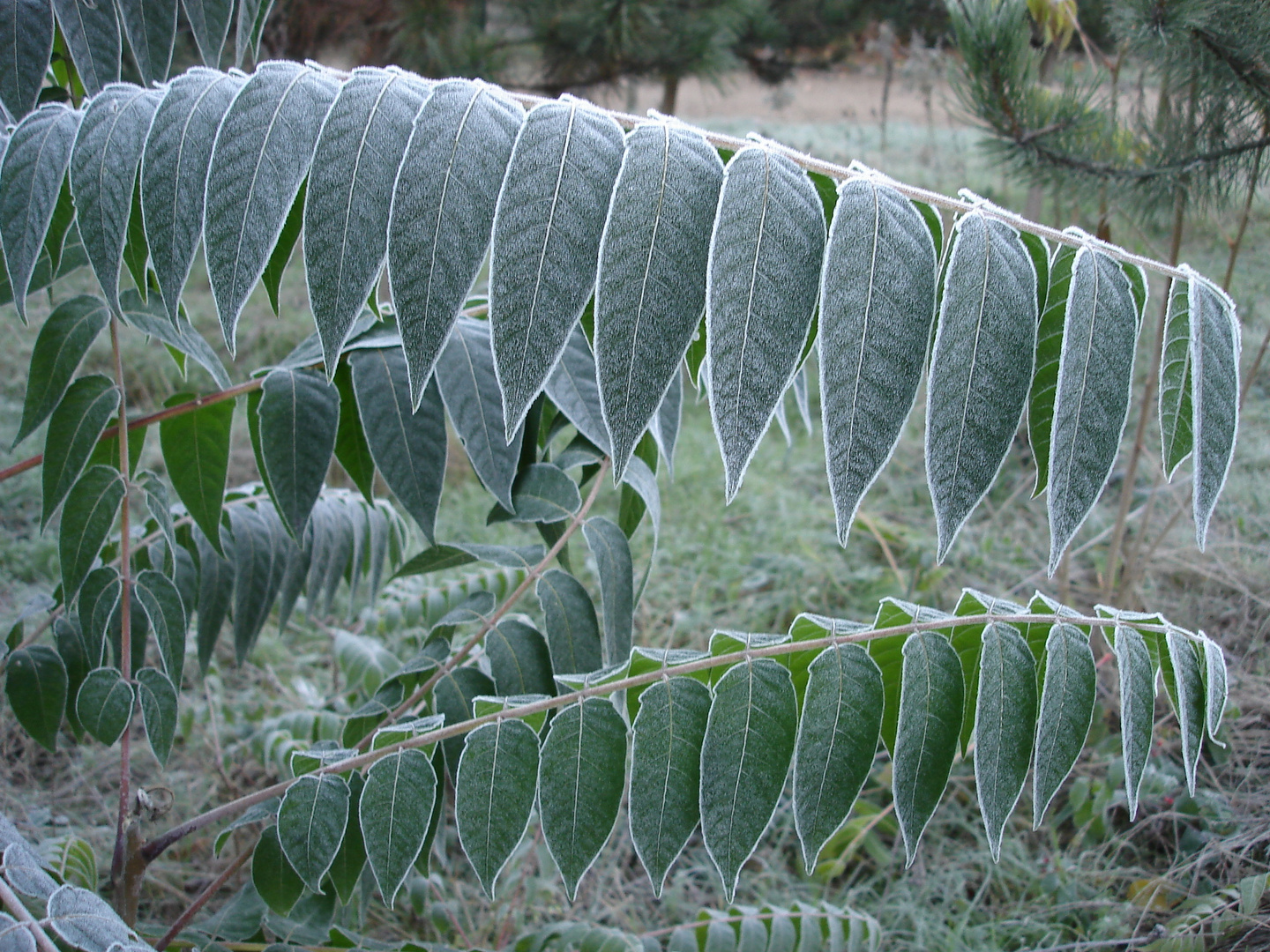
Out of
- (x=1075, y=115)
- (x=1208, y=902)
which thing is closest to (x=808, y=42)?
(x=1075, y=115)

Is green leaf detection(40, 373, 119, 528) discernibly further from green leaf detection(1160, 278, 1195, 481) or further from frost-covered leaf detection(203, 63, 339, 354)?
green leaf detection(1160, 278, 1195, 481)

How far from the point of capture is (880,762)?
5.44 ft

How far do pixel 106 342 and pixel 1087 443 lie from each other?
4.07 m

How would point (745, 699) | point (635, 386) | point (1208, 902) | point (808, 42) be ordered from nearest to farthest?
point (635, 386)
point (745, 699)
point (1208, 902)
point (808, 42)

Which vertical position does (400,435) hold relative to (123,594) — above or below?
above

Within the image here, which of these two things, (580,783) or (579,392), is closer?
(580,783)

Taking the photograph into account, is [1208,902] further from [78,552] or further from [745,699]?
[78,552]

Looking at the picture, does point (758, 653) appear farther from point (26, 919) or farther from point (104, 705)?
point (104, 705)

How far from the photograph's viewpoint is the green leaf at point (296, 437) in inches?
25.7

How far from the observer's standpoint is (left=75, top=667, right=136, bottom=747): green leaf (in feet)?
2.37

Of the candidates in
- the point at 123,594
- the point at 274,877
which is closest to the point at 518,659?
the point at 274,877

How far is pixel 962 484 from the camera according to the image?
382mm

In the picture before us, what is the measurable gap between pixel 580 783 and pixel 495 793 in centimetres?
6

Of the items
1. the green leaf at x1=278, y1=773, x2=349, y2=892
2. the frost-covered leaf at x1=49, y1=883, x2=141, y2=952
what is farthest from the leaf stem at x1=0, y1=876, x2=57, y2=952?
the green leaf at x1=278, y1=773, x2=349, y2=892
